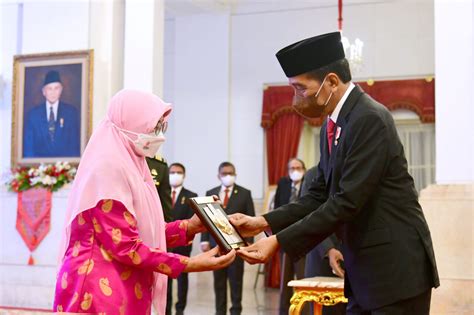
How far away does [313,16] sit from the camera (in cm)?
1189

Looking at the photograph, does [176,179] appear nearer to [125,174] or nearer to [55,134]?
[55,134]

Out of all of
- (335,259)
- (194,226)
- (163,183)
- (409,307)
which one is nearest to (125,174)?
(194,226)

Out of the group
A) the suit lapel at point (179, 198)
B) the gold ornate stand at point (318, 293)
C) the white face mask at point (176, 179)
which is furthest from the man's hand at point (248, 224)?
the white face mask at point (176, 179)

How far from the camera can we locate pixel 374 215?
2.66 meters

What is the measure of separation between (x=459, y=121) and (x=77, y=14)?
445 cm

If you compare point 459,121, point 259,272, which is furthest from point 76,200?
point 259,272

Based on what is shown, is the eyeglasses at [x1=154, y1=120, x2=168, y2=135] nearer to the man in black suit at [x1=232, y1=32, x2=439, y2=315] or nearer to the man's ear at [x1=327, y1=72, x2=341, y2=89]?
the man in black suit at [x1=232, y1=32, x2=439, y2=315]

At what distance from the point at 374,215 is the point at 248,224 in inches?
30.9

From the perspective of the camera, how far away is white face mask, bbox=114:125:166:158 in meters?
2.77

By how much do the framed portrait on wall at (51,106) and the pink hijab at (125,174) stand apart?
5.21 m

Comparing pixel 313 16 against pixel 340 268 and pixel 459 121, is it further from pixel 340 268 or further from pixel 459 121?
pixel 340 268

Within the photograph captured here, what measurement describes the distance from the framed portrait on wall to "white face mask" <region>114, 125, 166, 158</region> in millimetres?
5183

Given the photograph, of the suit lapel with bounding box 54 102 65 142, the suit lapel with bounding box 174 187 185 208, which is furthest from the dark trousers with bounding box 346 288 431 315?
the suit lapel with bounding box 54 102 65 142

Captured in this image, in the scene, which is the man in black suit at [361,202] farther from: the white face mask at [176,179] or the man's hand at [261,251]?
the white face mask at [176,179]
